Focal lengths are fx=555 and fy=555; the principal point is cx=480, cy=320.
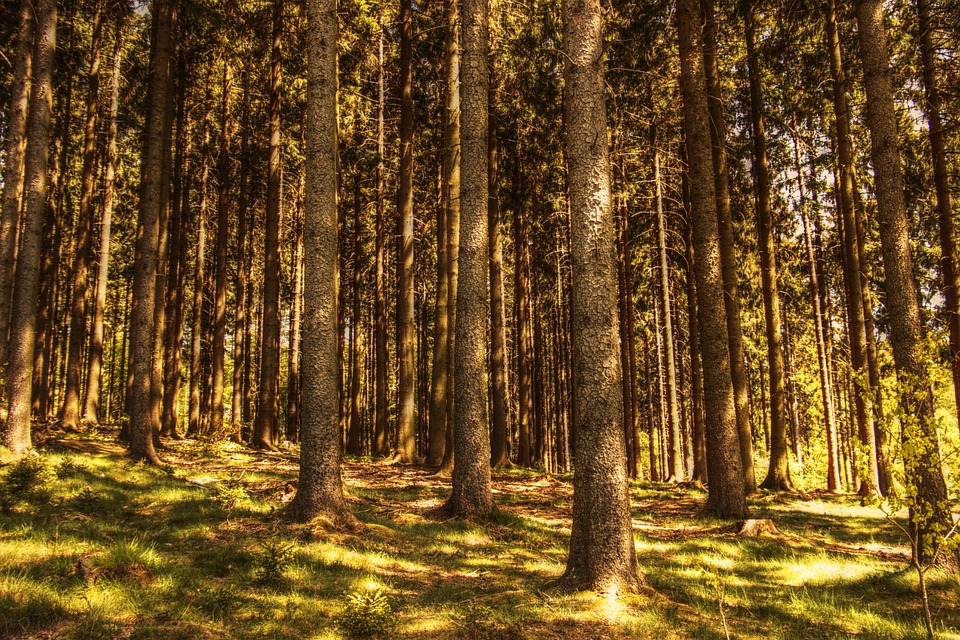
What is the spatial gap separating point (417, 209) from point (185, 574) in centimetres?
2074

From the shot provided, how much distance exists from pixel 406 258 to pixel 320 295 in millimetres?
7731

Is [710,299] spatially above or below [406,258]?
below

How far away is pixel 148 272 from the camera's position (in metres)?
12.2

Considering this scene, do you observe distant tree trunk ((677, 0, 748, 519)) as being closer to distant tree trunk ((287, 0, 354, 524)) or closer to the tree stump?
the tree stump

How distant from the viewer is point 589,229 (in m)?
6.30

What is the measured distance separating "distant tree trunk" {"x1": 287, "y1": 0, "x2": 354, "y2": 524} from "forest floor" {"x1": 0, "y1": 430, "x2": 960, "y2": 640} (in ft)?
2.03

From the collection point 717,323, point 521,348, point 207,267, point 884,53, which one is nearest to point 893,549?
point 717,323

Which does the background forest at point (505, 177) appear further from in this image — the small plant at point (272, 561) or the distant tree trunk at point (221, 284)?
the small plant at point (272, 561)

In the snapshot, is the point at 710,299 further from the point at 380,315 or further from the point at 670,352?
the point at 380,315

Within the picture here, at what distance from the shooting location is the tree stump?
934 cm

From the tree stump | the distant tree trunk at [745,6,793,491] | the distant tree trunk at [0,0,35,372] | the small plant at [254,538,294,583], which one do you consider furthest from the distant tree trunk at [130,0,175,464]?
the distant tree trunk at [745,6,793,491]

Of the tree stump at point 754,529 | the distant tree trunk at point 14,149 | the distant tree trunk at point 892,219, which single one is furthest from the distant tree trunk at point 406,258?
the distant tree trunk at point 892,219

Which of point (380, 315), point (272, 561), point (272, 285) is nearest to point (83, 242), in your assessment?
point (272, 285)

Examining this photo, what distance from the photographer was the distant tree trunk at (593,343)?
19.1ft
